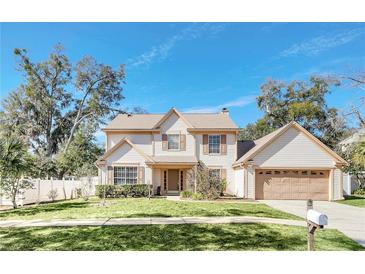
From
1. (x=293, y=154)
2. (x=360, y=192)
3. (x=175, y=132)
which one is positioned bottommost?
(x=360, y=192)

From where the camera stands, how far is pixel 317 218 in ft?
15.2

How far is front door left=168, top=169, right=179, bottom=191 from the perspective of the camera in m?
20.0

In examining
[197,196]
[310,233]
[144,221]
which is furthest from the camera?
[197,196]

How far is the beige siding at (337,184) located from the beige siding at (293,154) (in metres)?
0.60

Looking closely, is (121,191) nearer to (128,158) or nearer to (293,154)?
(128,158)

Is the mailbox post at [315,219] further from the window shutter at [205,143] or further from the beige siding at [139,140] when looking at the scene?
the beige siding at [139,140]

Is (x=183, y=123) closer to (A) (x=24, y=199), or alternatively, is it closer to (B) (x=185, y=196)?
(B) (x=185, y=196)

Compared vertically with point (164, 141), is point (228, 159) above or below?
below

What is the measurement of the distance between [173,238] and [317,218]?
3513 millimetres

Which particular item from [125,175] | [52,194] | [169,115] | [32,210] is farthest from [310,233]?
[52,194]

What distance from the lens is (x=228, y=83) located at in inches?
466

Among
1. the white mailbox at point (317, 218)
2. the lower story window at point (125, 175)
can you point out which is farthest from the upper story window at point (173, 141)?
the white mailbox at point (317, 218)
